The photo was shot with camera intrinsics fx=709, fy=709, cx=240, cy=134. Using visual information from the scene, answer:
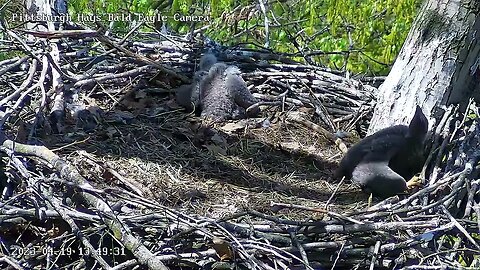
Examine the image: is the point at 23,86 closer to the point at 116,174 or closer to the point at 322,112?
the point at 116,174

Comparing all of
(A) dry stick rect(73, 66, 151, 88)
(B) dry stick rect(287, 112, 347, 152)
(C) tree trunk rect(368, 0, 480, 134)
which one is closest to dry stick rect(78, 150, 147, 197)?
(A) dry stick rect(73, 66, 151, 88)

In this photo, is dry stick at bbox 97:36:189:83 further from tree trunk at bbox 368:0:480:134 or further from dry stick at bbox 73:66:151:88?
tree trunk at bbox 368:0:480:134

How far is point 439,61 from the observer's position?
4637 millimetres

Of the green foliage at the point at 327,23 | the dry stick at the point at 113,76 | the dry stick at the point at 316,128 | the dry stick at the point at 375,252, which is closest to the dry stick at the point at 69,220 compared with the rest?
the dry stick at the point at 375,252

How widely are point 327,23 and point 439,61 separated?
5166 millimetres

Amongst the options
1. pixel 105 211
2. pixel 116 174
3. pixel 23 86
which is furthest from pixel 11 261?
pixel 23 86

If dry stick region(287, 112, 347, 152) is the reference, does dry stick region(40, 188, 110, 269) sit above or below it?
above

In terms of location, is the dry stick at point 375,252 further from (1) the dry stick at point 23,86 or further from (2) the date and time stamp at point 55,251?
(1) the dry stick at point 23,86

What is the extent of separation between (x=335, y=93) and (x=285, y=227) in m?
2.45

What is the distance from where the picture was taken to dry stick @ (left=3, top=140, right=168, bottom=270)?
3.00m

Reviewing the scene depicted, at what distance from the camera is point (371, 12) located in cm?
877

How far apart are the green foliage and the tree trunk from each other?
125 inches

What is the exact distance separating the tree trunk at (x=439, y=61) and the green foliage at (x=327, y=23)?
3.17m

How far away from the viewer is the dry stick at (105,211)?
3.00 m
